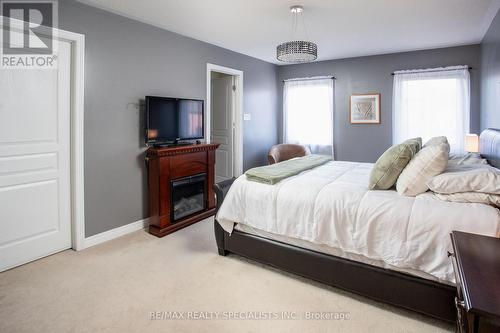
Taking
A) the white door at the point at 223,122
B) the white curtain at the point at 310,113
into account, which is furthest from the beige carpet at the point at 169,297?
the white curtain at the point at 310,113

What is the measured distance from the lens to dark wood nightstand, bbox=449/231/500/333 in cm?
86

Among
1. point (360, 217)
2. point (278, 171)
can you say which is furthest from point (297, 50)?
point (360, 217)

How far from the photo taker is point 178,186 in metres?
3.62

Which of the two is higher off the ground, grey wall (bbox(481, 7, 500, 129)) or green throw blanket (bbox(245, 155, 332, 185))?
grey wall (bbox(481, 7, 500, 129))

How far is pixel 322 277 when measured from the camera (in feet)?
7.28

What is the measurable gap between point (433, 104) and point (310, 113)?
2013mm

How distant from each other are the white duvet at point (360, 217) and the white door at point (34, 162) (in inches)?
63.8

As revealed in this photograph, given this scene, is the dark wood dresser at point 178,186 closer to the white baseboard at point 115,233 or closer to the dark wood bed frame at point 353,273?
the white baseboard at point 115,233

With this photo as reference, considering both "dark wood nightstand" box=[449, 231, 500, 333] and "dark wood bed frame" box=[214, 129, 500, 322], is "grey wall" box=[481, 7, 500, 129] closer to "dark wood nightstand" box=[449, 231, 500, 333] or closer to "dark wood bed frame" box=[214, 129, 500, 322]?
"dark wood bed frame" box=[214, 129, 500, 322]

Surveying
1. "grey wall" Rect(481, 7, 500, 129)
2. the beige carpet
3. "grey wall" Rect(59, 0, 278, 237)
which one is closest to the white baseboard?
"grey wall" Rect(59, 0, 278, 237)

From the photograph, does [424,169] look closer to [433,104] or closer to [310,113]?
[433,104]

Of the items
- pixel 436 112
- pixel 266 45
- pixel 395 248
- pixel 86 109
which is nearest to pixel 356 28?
pixel 266 45

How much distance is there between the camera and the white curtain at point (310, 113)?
18.1 ft

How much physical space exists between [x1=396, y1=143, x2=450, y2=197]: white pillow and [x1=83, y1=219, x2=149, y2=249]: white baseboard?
285 cm
